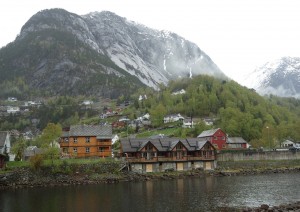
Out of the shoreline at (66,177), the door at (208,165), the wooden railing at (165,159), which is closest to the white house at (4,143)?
the shoreline at (66,177)

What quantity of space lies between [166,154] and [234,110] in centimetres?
6001

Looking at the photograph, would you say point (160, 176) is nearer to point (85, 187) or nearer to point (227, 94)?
point (85, 187)

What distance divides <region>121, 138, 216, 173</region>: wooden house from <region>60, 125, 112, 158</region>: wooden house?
18.3 feet

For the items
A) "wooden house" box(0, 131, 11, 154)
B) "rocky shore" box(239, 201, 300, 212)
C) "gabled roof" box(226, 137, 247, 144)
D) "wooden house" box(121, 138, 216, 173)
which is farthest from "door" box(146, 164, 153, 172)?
"rocky shore" box(239, 201, 300, 212)

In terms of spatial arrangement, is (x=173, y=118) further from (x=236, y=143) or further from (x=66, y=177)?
(x=66, y=177)

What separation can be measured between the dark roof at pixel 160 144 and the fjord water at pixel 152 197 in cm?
2435

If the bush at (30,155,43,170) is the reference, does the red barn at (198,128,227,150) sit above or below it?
above

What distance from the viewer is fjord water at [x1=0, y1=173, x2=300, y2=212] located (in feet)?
141

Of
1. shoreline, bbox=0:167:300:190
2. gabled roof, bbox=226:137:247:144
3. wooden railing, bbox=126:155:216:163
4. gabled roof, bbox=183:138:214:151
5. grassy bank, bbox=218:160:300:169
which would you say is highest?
gabled roof, bbox=226:137:247:144

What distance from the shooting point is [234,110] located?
140 m

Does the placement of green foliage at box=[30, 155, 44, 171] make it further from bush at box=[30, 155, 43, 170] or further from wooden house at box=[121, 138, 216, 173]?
wooden house at box=[121, 138, 216, 173]

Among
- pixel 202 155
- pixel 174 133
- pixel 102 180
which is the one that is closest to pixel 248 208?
pixel 102 180

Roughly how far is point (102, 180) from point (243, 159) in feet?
137

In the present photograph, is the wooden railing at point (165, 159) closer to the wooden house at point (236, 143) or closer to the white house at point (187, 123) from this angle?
the wooden house at point (236, 143)
